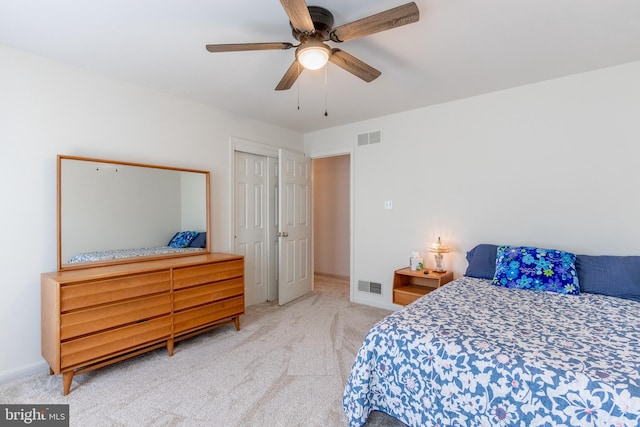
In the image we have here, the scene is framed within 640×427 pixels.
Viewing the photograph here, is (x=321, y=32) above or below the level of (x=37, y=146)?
above

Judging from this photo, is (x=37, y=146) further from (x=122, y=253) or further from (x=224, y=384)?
(x=224, y=384)

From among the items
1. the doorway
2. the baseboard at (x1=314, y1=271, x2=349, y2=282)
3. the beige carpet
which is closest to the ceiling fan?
the beige carpet

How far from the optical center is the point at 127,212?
2686 millimetres

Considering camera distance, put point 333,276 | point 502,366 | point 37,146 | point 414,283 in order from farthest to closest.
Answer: point 333,276
point 414,283
point 37,146
point 502,366

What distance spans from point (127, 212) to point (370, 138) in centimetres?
288

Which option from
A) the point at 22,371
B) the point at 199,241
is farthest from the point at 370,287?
the point at 22,371

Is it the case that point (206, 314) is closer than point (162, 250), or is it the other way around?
point (206, 314)

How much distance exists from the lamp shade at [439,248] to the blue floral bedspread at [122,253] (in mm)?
2584

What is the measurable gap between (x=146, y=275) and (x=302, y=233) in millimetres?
2251

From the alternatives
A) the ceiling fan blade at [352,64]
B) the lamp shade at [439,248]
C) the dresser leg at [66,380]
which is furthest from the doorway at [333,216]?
the dresser leg at [66,380]

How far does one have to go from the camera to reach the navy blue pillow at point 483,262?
8.82ft

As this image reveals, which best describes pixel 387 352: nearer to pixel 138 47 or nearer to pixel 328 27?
pixel 328 27

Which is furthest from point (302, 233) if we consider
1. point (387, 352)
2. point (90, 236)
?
point (387, 352)

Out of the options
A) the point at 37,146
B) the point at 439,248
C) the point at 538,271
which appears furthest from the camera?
the point at 439,248
